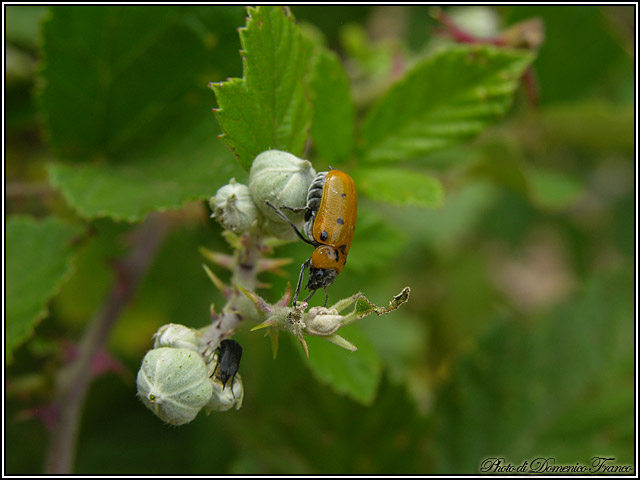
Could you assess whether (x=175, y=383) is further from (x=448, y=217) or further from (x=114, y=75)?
(x=448, y=217)

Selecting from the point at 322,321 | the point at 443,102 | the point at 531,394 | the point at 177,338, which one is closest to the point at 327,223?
the point at 322,321

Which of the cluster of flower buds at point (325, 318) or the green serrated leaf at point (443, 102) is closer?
the cluster of flower buds at point (325, 318)

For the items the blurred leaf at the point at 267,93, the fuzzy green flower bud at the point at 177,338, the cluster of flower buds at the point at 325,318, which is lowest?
the fuzzy green flower bud at the point at 177,338

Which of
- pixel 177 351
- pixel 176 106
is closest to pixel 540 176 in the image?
pixel 176 106

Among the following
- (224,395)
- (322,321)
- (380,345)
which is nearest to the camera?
(322,321)

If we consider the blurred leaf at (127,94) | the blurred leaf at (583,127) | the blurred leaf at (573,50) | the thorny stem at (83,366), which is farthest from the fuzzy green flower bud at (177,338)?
the blurred leaf at (583,127)

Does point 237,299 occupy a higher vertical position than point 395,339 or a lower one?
higher

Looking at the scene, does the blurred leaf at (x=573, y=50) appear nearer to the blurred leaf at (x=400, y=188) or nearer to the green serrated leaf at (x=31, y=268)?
the blurred leaf at (x=400, y=188)

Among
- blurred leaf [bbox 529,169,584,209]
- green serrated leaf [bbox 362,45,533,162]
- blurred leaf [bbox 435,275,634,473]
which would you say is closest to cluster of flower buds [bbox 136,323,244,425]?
green serrated leaf [bbox 362,45,533,162]
